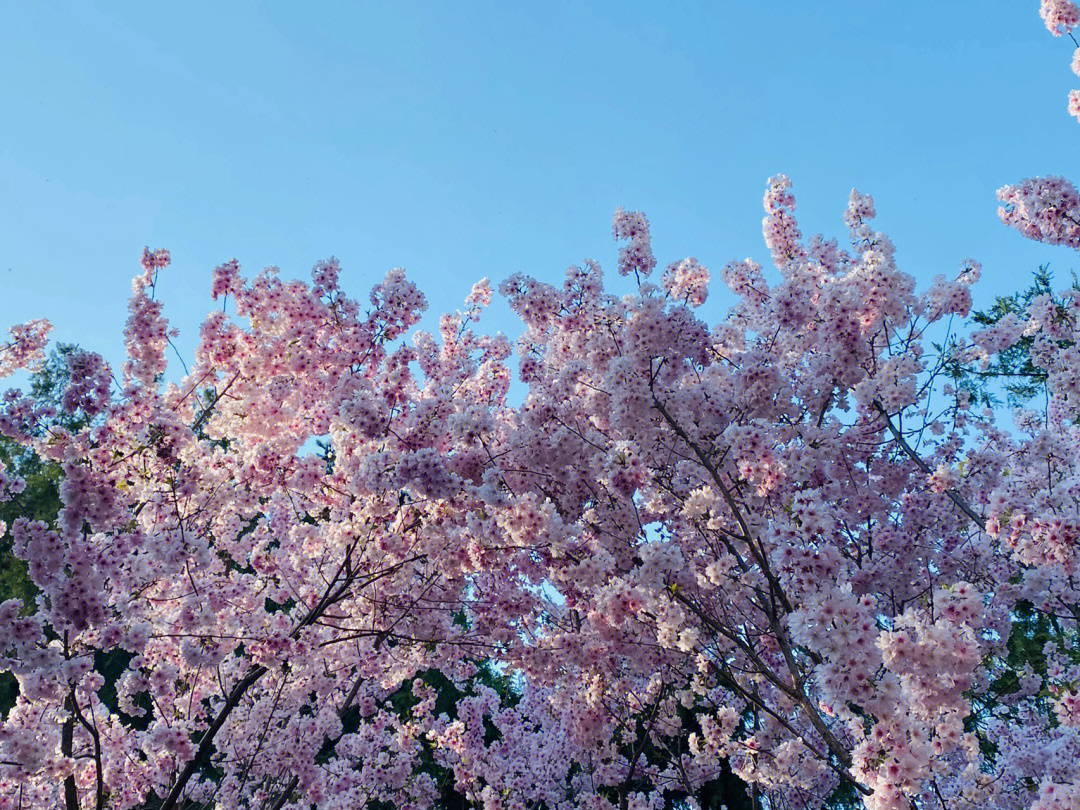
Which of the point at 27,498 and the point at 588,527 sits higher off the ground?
the point at 27,498

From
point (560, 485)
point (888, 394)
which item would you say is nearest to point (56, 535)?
point (560, 485)

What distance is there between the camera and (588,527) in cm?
761

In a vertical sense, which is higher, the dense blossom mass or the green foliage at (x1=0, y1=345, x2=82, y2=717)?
the green foliage at (x1=0, y1=345, x2=82, y2=717)

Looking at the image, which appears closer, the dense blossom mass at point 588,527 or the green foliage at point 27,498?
the dense blossom mass at point 588,527

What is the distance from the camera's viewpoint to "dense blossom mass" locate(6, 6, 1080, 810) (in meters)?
5.89

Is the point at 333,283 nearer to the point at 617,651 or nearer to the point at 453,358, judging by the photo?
the point at 453,358

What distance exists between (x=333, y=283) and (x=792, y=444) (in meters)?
5.51

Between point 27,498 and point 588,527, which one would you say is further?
point 27,498

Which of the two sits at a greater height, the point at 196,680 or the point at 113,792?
the point at 196,680

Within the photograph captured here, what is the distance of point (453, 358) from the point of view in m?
11.5

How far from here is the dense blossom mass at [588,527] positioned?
5.89m

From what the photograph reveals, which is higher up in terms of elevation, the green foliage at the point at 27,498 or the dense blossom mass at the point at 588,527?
the green foliage at the point at 27,498

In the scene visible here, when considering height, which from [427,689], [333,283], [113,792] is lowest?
[113,792]

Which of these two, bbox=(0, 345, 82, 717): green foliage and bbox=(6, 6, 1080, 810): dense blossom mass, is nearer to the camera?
bbox=(6, 6, 1080, 810): dense blossom mass
